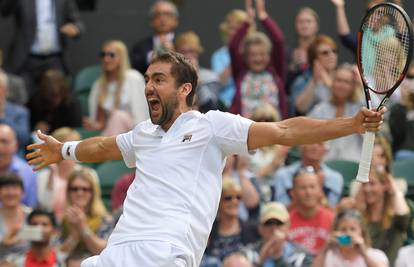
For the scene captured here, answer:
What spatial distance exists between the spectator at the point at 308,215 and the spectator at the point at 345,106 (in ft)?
4.64

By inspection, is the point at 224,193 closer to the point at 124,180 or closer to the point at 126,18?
the point at 124,180

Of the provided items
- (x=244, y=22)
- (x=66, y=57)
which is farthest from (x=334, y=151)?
(x=66, y=57)

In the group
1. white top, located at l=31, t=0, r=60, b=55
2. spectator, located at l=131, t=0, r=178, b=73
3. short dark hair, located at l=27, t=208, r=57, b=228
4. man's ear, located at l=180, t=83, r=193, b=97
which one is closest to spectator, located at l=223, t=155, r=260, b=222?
short dark hair, located at l=27, t=208, r=57, b=228

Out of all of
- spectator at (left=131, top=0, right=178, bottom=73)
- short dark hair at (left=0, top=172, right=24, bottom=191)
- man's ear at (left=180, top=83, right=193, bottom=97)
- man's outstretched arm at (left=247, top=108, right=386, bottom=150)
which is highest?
man's ear at (left=180, top=83, right=193, bottom=97)

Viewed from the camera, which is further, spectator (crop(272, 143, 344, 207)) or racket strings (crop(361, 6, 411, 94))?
spectator (crop(272, 143, 344, 207))

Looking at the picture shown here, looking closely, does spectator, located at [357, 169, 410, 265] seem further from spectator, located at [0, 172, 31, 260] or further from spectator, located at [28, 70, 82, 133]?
spectator, located at [28, 70, 82, 133]

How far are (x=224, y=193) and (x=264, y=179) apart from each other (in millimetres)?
980

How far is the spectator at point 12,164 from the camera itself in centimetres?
965

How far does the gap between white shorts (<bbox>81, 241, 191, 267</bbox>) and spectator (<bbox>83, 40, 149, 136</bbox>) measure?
16.8ft

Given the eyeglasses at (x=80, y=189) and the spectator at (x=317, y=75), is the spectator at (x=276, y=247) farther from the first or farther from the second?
the spectator at (x=317, y=75)

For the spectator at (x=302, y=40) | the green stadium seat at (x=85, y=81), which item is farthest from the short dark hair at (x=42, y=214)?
the spectator at (x=302, y=40)

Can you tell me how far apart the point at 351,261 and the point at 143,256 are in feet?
8.78

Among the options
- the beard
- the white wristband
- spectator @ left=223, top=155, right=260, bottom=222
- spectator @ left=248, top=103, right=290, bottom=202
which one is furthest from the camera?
spectator @ left=248, top=103, right=290, bottom=202

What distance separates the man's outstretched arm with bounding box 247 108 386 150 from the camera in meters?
5.45
